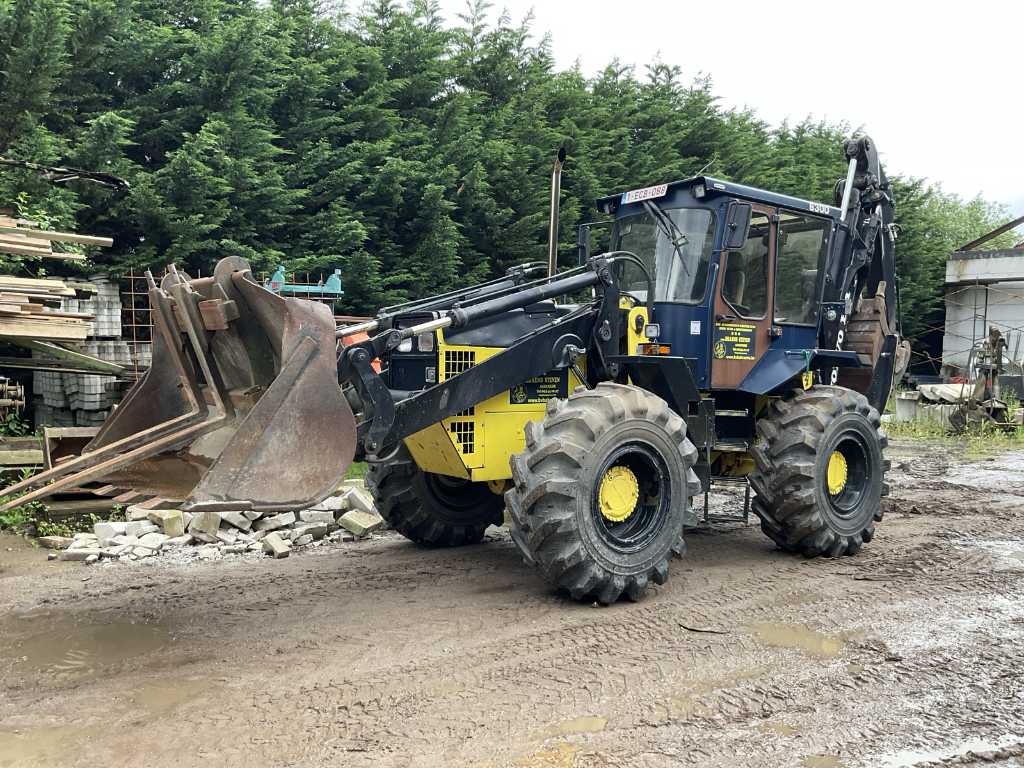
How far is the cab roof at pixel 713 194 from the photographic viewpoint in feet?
21.2

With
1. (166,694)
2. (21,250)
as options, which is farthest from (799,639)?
(21,250)

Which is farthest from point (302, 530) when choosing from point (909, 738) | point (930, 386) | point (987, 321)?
point (987, 321)

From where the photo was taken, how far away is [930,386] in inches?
720

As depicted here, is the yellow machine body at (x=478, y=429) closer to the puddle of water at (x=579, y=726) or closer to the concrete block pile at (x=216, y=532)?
the concrete block pile at (x=216, y=532)

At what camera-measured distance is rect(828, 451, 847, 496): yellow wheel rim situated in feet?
22.5

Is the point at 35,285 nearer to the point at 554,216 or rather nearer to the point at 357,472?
the point at 357,472

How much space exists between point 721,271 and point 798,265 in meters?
1.10

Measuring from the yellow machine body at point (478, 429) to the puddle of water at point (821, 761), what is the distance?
111 inches

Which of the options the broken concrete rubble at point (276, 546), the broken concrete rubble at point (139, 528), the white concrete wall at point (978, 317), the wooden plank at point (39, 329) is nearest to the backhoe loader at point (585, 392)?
the broken concrete rubble at point (276, 546)

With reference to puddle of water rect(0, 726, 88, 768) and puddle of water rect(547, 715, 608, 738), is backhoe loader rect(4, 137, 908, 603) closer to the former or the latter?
puddle of water rect(0, 726, 88, 768)

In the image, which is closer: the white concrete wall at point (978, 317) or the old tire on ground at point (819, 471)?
the old tire on ground at point (819, 471)

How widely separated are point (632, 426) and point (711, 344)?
1.36 meters

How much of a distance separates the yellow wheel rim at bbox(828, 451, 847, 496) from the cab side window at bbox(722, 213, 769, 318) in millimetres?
1250

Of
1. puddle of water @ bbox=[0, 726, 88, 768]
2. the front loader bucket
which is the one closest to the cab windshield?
the front loader bucket
